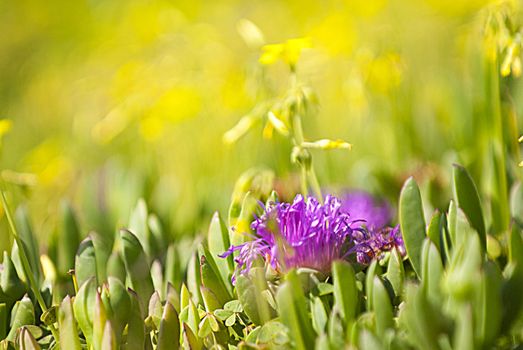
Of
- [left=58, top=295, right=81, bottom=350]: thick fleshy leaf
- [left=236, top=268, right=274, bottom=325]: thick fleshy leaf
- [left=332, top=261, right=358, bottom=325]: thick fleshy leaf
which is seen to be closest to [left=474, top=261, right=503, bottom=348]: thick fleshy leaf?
[left=332, top=261, right=358, bottom=325]: thick fleshy leaf

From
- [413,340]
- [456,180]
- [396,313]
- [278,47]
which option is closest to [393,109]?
[278,47]

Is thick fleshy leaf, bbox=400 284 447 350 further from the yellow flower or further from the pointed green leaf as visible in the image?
the pointed green leaf

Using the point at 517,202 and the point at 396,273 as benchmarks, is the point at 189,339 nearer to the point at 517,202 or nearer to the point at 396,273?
the point at 396,273

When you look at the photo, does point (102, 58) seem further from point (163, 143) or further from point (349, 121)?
point (349, 121)

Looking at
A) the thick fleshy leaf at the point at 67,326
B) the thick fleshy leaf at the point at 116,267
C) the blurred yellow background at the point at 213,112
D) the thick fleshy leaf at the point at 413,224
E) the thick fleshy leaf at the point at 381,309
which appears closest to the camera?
the thick fleshy leaf at the point at 381,309

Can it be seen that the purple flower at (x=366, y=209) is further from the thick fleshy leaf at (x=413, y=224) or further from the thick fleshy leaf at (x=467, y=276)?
the thick fleshy leaf at (x=467, y=276)

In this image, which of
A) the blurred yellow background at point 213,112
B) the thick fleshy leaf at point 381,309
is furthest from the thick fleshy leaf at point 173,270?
the thick fleshy leaf at point 381,309

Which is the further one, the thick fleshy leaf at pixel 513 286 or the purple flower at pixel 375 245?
the purple flower at pixel 375 245
